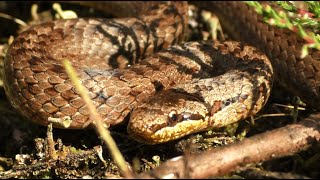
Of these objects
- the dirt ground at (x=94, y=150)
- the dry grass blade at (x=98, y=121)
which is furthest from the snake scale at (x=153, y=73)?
the dry grass blade at (x=98, y=121)

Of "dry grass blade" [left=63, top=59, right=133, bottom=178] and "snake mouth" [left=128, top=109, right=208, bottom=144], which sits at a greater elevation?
"dry grass blade" [left=63, top=59, right=133, bottom=178]

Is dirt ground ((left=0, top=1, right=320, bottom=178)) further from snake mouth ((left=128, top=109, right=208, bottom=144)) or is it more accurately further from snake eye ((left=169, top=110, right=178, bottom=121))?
snake eye ((left=169, top=110, right=178, bottom=121))

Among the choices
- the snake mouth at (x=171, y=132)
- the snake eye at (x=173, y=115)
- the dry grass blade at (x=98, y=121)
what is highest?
the dry grass blade at (x=98, y=121)

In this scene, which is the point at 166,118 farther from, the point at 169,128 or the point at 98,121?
the point at 98,121

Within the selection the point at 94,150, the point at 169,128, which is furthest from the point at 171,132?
the point at 94,150

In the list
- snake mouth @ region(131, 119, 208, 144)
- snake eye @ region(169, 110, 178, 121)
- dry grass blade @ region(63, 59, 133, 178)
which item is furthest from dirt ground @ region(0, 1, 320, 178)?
dry grass blade @ region(63, 59, 133, 178)

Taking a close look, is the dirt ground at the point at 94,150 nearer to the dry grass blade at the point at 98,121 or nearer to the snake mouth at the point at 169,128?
the snake mouth at the point at 169,128

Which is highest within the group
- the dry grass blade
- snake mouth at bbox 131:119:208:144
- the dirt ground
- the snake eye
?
the dry grass blade
